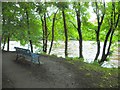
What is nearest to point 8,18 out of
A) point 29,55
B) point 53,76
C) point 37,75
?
point 29,55

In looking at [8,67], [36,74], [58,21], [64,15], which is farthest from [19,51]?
[58,21]

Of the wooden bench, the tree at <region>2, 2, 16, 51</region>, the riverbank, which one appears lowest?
the riverbank

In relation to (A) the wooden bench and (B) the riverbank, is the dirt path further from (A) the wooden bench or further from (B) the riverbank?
(A) the wooden bench

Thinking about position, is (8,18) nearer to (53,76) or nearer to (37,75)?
(37,75)

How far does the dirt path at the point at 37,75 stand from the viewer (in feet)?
22.8

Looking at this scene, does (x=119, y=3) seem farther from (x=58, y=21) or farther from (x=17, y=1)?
(x=17, y=1)

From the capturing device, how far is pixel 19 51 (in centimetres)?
927

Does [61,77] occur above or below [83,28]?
below

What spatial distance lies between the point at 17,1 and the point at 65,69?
391cm

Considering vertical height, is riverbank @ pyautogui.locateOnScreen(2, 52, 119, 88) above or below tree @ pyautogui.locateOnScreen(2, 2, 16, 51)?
below

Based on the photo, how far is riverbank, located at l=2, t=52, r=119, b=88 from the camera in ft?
23.0

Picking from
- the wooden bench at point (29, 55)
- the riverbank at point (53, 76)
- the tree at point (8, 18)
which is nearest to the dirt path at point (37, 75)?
the riverbank at point (53, 76)

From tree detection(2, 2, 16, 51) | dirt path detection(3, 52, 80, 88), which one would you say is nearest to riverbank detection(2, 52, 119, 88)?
dirt path detection(3, 52, 80, 88)

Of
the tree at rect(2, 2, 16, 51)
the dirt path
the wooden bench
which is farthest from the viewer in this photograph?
the tree at rect(2, 2, 16, 51)
